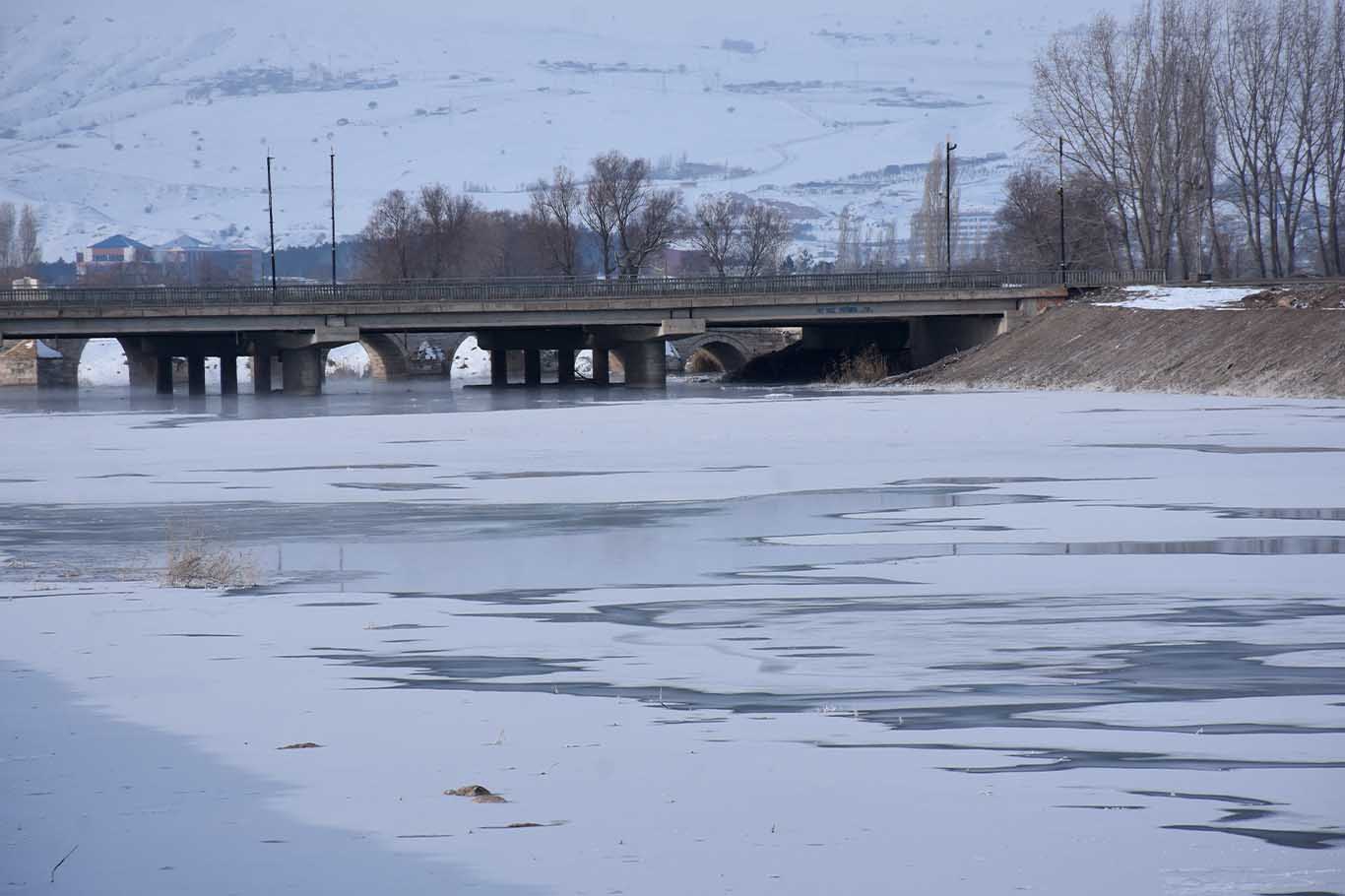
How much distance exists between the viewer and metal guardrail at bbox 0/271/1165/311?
77.9 m

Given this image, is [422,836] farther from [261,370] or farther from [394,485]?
[261,370]

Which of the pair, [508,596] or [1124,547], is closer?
[508,596]

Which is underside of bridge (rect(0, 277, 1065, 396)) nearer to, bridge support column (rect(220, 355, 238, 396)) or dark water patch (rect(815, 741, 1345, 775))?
bridge support column (rect(220, 355, 238, 396))

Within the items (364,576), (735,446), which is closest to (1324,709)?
(364,576)

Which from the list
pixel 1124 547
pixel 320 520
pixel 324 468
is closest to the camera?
pixel 1124 547

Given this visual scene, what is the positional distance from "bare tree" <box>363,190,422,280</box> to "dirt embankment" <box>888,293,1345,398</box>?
3106 inches

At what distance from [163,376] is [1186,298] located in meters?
56.5

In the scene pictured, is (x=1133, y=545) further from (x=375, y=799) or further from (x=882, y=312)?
(x=882, y=312)

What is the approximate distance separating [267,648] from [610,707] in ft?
12.0

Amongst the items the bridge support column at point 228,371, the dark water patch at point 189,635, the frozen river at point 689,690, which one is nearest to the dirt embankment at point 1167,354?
the frozen river at point 689,690

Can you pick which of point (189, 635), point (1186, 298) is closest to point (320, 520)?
point (189, 635)

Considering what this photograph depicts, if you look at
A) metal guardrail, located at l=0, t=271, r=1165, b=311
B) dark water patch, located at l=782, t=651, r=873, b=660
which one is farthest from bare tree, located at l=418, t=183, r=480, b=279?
dark water patch, located at l=782, t=651, r=873, b=660

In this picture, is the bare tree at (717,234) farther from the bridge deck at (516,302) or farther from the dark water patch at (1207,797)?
the dark water patch at (1207,797)

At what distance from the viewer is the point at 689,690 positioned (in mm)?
12062
